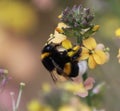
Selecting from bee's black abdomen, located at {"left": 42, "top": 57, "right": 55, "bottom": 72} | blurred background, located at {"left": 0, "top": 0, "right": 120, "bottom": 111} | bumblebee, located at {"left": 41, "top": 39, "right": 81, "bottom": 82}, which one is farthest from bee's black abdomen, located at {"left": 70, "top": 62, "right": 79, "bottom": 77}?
blurred background, located at {"left": 0, "top": 0, "right": 120, "bottom": 111}

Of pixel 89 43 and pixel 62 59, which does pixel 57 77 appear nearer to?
pixel 62 59

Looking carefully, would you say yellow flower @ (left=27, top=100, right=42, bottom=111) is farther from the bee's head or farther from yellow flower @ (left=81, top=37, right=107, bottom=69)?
the bee's head

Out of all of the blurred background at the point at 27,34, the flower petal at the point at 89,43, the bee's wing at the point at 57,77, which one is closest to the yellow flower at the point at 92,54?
the flower petal at the point at 89,43

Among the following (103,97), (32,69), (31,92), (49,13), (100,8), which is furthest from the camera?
(49,13)

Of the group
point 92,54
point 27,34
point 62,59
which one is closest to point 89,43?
point 92,54

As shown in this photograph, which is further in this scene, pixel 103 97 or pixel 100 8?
pixel 100 8

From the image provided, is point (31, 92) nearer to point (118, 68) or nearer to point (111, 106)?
point (118, 68)

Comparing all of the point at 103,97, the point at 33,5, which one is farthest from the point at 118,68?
the point at 33,5
